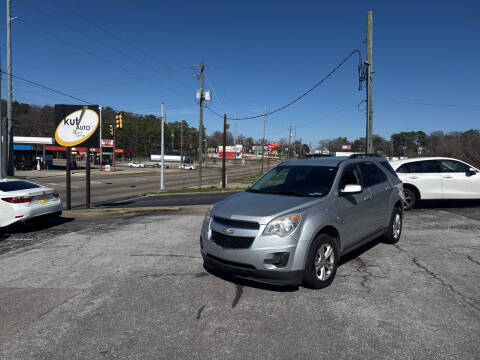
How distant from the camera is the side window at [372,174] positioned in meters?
5.97

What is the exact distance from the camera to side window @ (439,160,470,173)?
10547mm

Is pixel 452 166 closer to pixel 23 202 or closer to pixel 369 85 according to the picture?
pixel 369 85

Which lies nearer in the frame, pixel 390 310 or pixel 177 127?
Result: pixel 390 310

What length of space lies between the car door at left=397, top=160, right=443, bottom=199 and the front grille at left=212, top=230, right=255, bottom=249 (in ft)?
26.1

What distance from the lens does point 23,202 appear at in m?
8.56

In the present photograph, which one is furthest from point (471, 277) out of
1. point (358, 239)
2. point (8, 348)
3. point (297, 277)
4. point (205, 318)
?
point (8, 348)

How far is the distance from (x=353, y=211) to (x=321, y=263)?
1.09 metres

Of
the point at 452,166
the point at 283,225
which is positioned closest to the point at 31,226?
the point at 283,225

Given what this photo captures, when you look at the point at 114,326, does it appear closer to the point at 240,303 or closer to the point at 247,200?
the point at 240,303

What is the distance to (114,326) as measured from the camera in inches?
143

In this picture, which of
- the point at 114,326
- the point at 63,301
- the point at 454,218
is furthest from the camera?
the point at 454,218

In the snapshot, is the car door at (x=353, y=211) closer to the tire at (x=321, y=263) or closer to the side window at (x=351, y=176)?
the side window at (x=351, y=176)

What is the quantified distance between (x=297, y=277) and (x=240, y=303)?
76 cm

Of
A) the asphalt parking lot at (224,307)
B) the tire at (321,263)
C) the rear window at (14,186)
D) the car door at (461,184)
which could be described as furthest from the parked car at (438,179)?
the rear window at (14,186)
